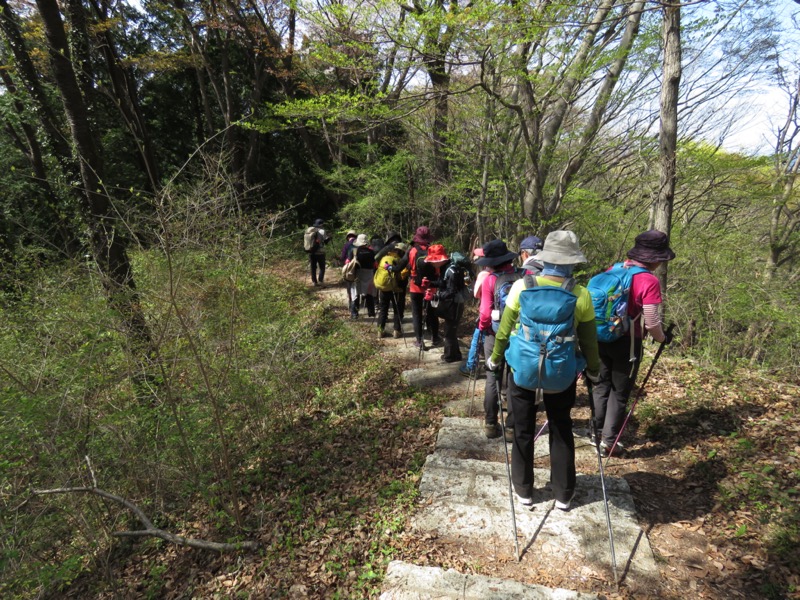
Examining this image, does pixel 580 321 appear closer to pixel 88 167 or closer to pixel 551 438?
pixel 551 438

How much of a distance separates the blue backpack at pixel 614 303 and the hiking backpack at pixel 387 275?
3.80 m

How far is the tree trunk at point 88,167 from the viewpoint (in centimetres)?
513

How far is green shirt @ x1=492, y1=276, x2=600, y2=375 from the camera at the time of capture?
108 inches

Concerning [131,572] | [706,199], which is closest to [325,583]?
[131,572]

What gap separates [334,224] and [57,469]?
563 inches

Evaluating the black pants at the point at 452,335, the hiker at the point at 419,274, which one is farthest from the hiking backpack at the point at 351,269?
the black pants at the point at 452,335

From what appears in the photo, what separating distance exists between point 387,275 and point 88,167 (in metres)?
4.67

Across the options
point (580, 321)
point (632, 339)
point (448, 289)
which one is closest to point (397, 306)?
→ point (448, 289)

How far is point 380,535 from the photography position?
3.25 meters

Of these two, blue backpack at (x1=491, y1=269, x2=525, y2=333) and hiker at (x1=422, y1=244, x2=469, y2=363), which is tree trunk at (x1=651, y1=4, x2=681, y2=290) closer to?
hiker at (x1=422, y1=244, x2=469, y2=363)

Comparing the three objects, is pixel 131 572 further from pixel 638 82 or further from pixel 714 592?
pixel 638 82

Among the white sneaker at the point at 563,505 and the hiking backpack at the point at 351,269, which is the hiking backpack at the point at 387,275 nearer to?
the hiking backpack at the point at 351,269

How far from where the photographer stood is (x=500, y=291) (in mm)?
4035

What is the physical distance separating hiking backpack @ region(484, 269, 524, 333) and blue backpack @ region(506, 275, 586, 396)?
1.19m
